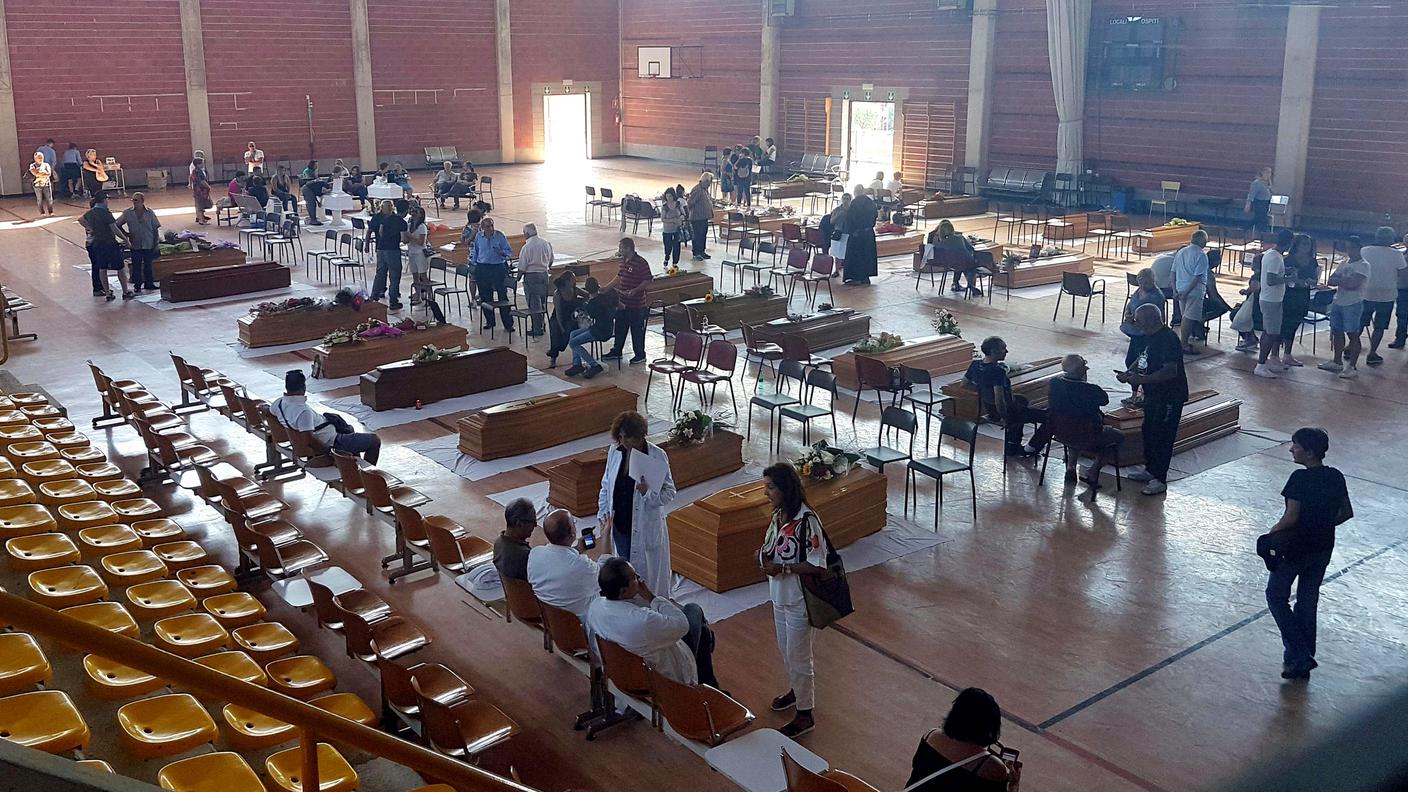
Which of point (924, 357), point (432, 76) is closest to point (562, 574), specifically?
point (924, 357)

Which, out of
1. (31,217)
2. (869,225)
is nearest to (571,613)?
(869,225)

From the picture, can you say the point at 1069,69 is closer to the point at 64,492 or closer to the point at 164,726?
the point at 64,492

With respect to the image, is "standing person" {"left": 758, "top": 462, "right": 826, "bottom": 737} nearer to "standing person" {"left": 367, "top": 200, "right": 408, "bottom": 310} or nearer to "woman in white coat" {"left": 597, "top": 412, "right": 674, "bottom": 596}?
"woman in white coat" {"left": 597, "top": 412, "right": 674, "bottom": 596}

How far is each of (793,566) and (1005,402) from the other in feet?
17.4

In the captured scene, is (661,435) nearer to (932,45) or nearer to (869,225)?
(869,225)

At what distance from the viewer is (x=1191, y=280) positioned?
14195mm

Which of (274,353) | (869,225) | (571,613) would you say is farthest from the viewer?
(869,225)

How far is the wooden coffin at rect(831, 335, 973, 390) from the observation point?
1317 cm

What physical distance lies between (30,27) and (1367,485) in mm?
29909

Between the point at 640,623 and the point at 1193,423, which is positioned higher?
the point at 640,623

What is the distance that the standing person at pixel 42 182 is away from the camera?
26.6 metres

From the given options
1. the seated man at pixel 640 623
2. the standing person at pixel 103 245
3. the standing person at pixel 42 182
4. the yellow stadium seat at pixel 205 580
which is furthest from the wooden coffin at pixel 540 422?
the standing person at pixel 42 182

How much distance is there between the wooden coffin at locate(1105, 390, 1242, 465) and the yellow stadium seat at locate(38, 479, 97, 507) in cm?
833

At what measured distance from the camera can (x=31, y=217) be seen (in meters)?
26.3
